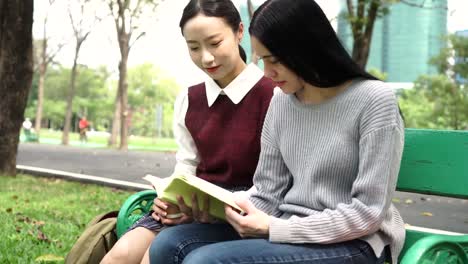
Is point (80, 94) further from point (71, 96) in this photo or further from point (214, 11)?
point (214, 11)

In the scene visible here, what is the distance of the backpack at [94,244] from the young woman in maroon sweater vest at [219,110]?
251mm

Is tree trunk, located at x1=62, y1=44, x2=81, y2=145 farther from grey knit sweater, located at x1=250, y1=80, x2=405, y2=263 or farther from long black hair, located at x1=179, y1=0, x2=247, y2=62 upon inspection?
grey knit sweater, located at x1=250, y1=80, x2=405, y2=263

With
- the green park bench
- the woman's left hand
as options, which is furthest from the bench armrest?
the woman's left hand

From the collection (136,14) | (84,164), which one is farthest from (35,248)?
(136,14)

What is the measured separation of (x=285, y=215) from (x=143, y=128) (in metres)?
54.2

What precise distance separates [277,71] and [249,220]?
0.47 m

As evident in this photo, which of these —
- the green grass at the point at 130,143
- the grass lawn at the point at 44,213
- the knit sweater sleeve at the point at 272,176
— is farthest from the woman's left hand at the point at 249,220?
the green grass at the point at 130,143

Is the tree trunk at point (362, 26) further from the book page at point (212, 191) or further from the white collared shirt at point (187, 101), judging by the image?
the book page at point (212, 191)

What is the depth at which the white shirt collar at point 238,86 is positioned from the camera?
2502 mm

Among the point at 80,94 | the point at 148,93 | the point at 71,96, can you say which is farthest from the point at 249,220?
the point at 80,94

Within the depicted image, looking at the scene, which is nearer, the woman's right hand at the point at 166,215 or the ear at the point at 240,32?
the woman's right hand at the point at 166,215

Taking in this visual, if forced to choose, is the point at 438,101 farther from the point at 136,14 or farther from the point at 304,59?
the point at 304,59

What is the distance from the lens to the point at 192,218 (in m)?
2.23

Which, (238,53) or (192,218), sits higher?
(238,53)
